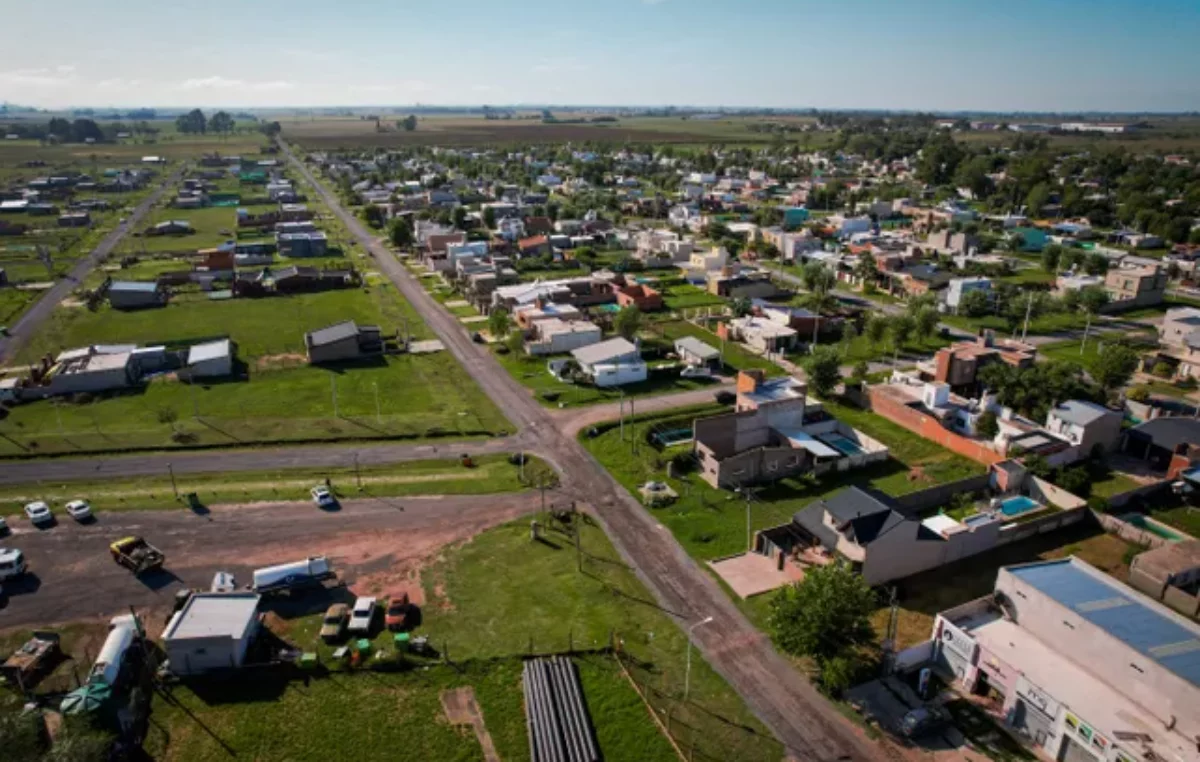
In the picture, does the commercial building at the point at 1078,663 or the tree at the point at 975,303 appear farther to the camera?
the tree at the point at 975,303

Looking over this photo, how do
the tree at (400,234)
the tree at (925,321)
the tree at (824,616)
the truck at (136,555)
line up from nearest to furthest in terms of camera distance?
the tree at (824,616) → the truck at (136,555) → the tree at (925,321) → the tree at (400,234)

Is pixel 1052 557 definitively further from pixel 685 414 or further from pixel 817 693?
pixel 685 414

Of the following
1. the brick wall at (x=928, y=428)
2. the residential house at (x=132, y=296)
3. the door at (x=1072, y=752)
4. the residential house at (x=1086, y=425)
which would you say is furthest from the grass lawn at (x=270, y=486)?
the residential house at (x=132, y=296)

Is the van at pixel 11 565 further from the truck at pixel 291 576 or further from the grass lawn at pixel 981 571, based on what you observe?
the grass lawn at pixel 981 571

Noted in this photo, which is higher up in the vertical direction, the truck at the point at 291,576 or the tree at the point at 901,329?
the tree at the point at 901,329

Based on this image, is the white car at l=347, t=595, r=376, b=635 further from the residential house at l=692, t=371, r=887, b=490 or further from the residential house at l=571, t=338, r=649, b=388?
the residential house at l=571, t=338, r=649, b=388

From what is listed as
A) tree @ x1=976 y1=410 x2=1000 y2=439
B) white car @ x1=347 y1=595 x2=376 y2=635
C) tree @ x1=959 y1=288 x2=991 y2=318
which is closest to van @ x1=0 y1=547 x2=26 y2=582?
white car @ x1=347 y1=595 x2=376 y2=635
